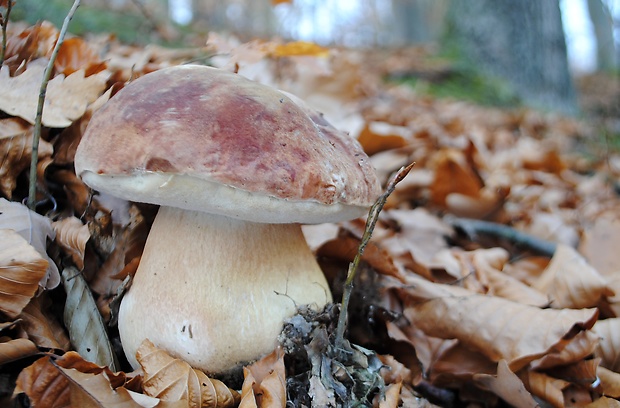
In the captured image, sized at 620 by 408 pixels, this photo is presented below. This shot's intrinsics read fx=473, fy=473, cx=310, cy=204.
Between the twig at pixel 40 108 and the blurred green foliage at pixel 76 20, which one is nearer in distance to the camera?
the twig at pixel 40 108

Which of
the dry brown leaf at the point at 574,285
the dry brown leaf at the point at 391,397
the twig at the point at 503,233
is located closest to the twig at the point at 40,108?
the dry brown leaf at the point at 391,397

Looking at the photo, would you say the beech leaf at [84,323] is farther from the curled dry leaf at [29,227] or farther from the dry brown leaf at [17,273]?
the dry brown leaf at [17,273]

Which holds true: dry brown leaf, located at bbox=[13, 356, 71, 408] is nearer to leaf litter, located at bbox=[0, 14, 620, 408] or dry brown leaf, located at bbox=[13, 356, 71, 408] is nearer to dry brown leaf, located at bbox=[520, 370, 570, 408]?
leaf litter, located at bbox=[0, 14, 620, 408]

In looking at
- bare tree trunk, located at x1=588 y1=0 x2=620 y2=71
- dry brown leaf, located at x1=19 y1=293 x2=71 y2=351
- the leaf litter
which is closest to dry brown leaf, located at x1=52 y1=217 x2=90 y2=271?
the leaf litter

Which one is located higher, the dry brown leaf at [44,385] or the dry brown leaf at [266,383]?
the dry brown leaf at [44,385]

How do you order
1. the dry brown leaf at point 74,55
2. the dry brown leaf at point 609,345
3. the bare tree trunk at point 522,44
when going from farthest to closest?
1. the bare tree trunk at point 522,44
2. the dry brown leaf at point 74,55
3. the dry brown leaf at point 609,345

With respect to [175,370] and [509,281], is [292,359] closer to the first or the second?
[175,370]

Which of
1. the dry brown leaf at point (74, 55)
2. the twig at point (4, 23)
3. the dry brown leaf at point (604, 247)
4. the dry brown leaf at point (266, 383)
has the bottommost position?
the dry brown leaf at point (604, 247)
